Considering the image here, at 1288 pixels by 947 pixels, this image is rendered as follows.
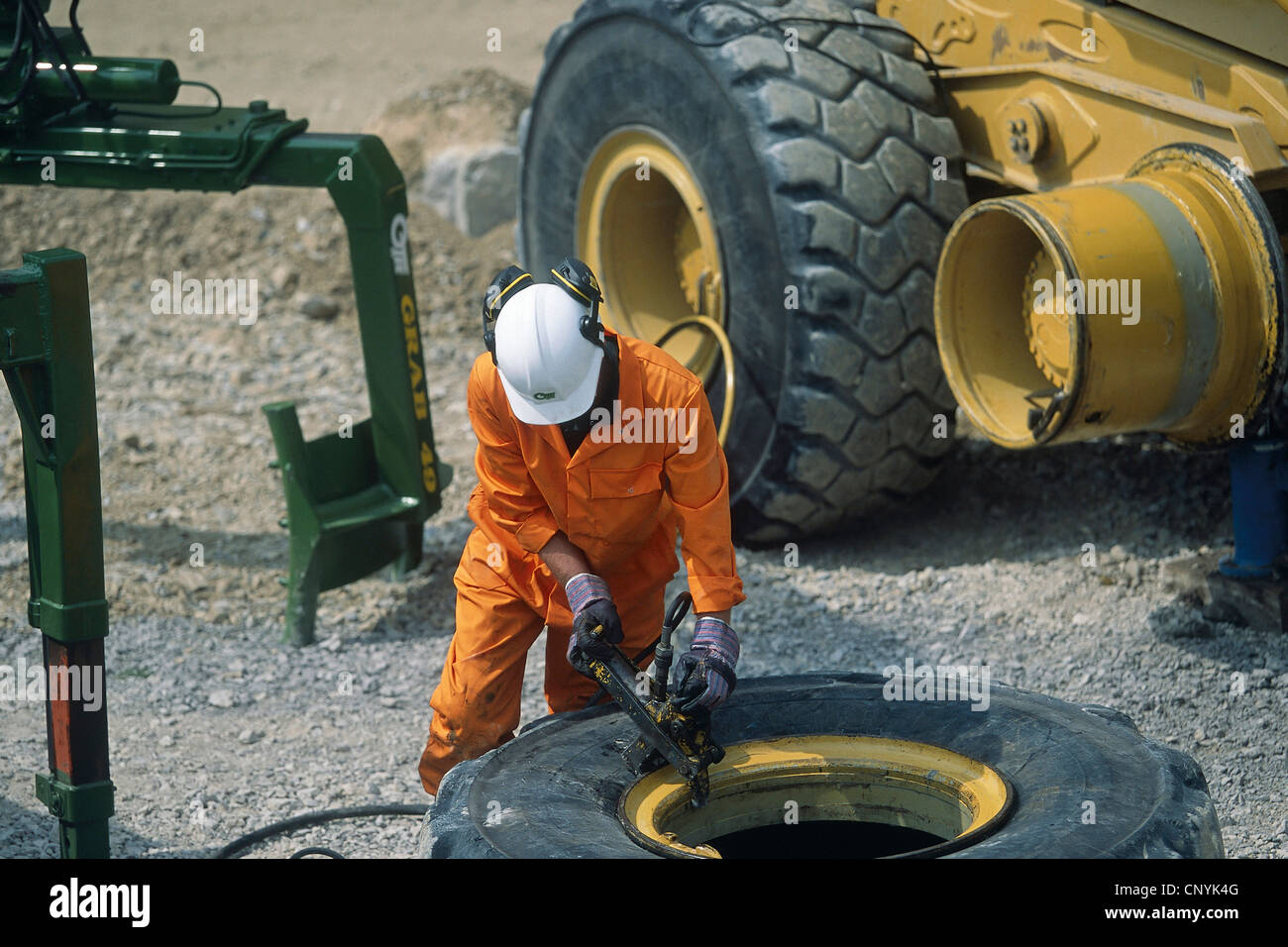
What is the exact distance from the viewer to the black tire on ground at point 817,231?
197 inches

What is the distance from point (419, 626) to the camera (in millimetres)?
5449

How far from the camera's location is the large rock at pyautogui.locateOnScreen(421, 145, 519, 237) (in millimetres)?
9844

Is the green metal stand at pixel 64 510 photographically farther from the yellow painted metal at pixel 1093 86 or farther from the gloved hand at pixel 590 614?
the yellow painted metal at pixel 1093 86

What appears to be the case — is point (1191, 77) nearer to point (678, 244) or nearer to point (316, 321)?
point (678, 244)

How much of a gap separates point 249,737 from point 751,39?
109 inches

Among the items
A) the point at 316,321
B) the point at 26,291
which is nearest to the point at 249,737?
the point at 26,291

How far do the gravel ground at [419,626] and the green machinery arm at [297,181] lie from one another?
37 centimetres

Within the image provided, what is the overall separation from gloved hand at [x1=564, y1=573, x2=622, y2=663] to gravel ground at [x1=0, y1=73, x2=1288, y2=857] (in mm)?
963

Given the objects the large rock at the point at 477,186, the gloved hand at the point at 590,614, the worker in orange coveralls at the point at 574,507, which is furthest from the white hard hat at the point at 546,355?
the large rock at the point at 477,186

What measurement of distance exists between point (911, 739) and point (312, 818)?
1626mm

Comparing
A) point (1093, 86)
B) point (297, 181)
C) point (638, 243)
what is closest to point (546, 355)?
point (1093, 86)

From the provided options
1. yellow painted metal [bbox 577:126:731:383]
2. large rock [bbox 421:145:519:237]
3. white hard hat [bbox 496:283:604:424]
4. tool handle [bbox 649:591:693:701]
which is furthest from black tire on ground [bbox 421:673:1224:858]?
large rock [bbox 421:145:519:237]

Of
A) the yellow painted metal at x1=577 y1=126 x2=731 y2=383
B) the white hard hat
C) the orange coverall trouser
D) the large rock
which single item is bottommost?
the orange coverall trouser

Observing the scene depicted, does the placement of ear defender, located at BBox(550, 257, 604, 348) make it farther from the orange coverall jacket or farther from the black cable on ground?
the black cable on ground
